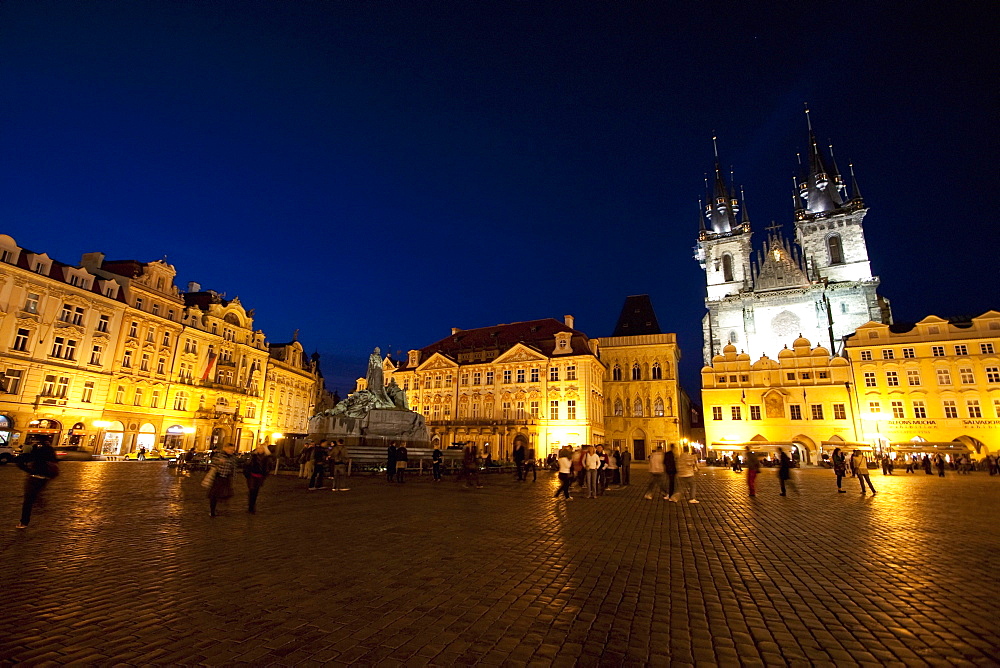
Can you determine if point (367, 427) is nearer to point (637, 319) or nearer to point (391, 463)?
point (391, 463)

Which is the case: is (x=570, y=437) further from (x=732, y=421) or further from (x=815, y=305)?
(x=815, y=305)

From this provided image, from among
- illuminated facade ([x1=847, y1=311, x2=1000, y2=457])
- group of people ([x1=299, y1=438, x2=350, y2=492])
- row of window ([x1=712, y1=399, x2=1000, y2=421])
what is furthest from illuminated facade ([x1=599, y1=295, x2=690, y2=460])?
group of people ([x1=299, y1=438, x2=350, y2=492])

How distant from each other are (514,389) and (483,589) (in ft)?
147

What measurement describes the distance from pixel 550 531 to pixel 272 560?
4.64 metres

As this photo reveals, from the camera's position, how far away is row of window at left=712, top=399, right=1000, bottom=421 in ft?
136

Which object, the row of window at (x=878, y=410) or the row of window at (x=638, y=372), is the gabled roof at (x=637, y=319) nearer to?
the row of window at (x=638, y=372)

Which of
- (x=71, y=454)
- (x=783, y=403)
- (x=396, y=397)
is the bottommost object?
(x=71, y=454)

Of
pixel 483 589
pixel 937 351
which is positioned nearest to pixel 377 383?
pixel 483 589

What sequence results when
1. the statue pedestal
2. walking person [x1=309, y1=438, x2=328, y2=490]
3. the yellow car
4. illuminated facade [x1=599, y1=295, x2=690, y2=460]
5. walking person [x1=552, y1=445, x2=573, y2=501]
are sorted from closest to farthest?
1. walking person [x1=552, y1=445, x2=573, y2=501]
2. walking person [x1=309, y1=438, x2=328, y2=490]
3. the statue pedestal
4. the yellow car
5. illuminated facade [x1=599, y1=295, x2=690, y2=460]

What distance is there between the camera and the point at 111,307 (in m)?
37.4

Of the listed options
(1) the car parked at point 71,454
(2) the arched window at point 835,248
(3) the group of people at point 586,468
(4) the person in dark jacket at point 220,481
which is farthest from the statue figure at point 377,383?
(2) the arched window at point 835,248

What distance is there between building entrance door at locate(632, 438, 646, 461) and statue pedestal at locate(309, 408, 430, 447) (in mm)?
34510

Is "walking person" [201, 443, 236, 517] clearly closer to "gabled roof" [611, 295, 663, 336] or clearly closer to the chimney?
the chimney

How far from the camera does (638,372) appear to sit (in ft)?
175
